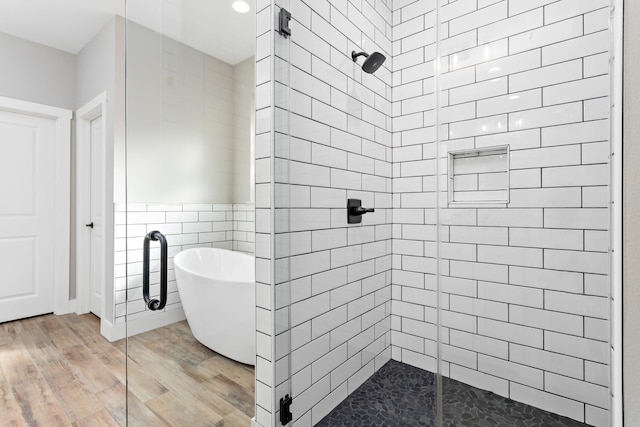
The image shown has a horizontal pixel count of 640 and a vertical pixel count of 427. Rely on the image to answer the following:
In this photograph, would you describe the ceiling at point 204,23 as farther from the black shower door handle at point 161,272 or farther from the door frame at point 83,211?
the door frame at point 83,211

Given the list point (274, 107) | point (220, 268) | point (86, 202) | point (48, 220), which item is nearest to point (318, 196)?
point (274, 107)

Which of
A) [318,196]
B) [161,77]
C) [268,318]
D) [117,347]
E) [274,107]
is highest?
[161,77]

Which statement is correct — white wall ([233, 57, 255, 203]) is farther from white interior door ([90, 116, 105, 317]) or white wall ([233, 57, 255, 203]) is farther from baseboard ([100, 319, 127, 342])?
white interior door ([90, 116, 105, 317])

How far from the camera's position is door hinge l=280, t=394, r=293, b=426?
1.30 m

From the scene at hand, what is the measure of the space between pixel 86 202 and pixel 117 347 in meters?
1.77

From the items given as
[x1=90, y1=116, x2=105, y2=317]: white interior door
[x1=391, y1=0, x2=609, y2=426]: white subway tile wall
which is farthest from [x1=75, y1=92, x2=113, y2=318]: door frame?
[x1=391, y1=0, x2=609, y2=426]: white subway tile wall

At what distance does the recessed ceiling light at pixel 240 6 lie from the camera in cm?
135

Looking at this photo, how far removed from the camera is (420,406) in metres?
1.38

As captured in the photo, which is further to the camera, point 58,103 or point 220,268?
point 58,103

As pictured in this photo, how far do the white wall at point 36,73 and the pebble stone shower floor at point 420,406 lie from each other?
13.5 feet

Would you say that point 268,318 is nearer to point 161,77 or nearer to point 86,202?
point 161,77

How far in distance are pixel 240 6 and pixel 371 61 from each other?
62 cm

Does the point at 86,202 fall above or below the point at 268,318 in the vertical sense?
above

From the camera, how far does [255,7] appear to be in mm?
1346
